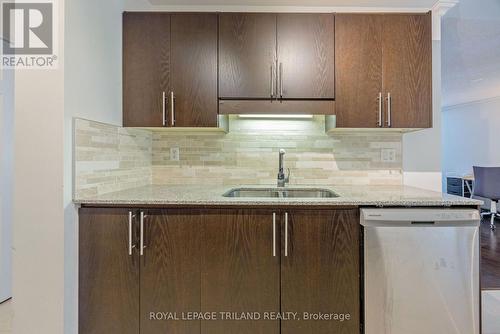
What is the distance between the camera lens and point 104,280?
1.60 meters

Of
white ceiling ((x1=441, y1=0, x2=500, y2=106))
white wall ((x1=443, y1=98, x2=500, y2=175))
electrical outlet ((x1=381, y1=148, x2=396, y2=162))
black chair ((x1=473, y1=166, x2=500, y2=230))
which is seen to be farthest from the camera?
white wall ((x1=443, y1=98, x2=500, y2=175))

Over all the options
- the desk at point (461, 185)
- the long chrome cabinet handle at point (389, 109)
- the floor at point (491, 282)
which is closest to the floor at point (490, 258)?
the floor at point (491, 282)

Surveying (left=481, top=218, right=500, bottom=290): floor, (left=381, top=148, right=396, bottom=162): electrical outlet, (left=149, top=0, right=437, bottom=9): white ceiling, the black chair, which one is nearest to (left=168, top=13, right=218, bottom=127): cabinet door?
(left=149, top=0, right=437, bottom=9): white ceiling

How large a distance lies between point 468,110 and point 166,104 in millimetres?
6954

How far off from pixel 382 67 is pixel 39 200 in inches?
85.1

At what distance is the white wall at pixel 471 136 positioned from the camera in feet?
18.9

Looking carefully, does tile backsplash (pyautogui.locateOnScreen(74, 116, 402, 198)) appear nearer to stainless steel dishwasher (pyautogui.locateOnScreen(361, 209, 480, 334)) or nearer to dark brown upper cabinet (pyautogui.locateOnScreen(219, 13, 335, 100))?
dark brown upper cabinet (pyautogui.locateOnScreen(219, 13, 335, 100))

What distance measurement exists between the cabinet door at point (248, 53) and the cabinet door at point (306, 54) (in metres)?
0.07

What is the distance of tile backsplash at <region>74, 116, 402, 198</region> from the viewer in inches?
91.9

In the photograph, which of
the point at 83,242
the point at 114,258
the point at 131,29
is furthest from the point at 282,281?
the point at 131,29

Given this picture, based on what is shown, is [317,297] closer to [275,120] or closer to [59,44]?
[275,120]

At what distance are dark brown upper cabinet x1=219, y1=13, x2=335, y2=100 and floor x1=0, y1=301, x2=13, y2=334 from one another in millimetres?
2159

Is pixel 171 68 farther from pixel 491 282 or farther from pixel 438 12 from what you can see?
pixel 491 282

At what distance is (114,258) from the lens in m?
1.60
